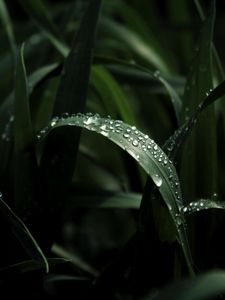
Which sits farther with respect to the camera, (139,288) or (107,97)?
(107,97)

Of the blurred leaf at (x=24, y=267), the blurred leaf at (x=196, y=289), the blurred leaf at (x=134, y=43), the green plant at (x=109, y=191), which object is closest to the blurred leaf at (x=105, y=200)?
the green plant at (x=109, y=191)

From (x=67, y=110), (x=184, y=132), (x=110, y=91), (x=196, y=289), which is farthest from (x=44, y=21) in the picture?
(x=196, y=289)

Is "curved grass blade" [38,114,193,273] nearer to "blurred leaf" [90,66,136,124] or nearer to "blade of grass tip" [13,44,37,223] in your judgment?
"blade of grass tip" [13,44,37,223]

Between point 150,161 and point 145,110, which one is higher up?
point 145,110

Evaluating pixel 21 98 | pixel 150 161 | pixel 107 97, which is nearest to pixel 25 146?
pixel 21 98

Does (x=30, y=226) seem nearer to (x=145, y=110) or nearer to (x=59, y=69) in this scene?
(x=59, y=69)

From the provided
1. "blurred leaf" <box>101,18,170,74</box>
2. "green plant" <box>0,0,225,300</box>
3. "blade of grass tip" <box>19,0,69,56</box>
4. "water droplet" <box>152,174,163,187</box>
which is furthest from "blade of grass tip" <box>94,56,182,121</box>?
"blurred leaf" <box>101,18,170,74</box>
